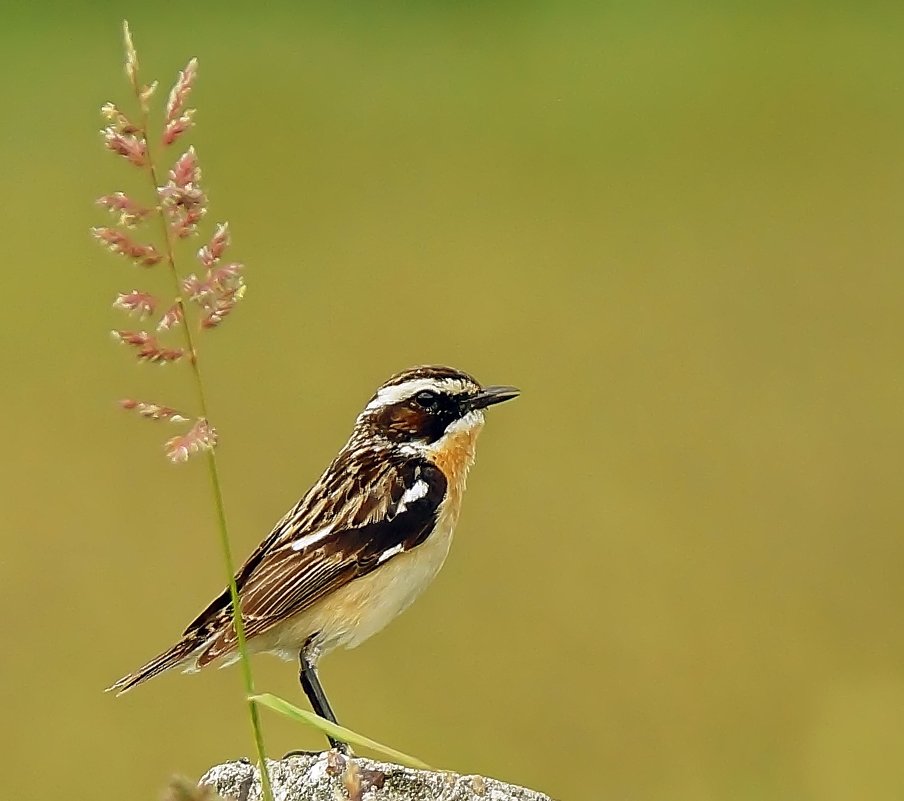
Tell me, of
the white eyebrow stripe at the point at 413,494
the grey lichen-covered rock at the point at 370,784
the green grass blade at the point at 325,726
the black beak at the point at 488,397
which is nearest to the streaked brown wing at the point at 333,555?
the white eyebrow stripe at the point at 413,494

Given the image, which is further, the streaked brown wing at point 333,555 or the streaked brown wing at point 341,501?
the streaked brown wing at point 341,501

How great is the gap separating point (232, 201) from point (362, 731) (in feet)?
35.9

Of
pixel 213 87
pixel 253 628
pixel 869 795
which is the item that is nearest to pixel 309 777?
pixel 253 628

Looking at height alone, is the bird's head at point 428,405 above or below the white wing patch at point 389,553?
above

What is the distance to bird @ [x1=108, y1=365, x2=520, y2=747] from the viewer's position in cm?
460

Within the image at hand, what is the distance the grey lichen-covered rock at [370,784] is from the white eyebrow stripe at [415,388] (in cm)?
150

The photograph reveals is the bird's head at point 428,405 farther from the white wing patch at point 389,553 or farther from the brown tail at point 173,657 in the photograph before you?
the brown tail at point 173,657

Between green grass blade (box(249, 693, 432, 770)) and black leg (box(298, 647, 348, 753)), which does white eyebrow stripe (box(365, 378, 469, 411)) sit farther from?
green grass blade (box(249, 693, 432, 770))

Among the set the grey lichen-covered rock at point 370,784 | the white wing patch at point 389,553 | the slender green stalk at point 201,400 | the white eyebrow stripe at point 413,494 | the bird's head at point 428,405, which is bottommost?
the grey lichen-covered rock at point 370,784

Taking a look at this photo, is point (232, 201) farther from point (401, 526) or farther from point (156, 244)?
point (156, 244)

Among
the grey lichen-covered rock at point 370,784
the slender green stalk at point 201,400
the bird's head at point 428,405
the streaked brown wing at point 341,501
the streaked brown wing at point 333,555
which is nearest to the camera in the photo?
the slender green stalk at point 201,400

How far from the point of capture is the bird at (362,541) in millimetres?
4598

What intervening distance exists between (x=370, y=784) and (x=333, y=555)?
3.88ft

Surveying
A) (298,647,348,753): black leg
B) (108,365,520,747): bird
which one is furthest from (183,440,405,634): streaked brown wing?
(298,647,348,753): black leg
